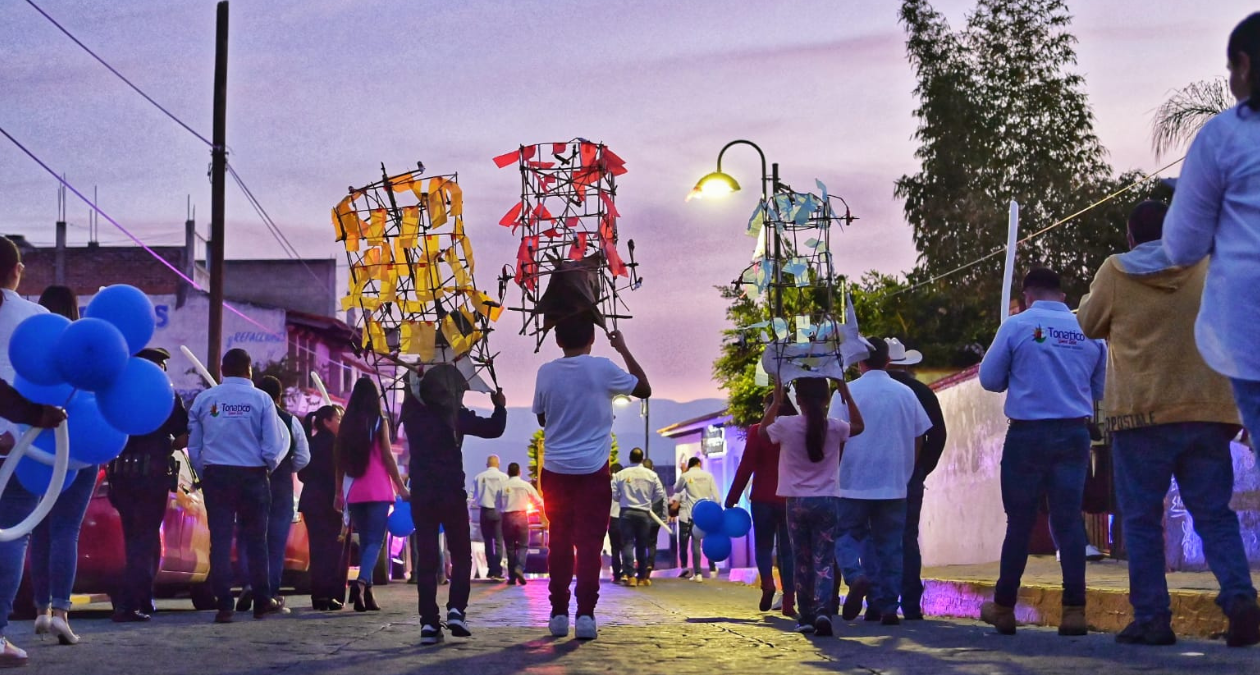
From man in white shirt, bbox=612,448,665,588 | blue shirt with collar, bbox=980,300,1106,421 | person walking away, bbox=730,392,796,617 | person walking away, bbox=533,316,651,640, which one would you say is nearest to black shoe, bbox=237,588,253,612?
person walking away, bbox=730,392,796,617

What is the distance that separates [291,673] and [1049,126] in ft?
133

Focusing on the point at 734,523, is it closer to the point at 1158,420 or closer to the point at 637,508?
the point at 637,508

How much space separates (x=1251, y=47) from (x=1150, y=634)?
3153 millimetres

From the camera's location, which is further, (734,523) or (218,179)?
(218,179)

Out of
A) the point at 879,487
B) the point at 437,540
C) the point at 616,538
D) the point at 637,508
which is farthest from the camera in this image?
the point at 616,538

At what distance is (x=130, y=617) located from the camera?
11.1 m

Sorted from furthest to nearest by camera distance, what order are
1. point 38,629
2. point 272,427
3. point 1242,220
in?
point 272,427 < point 38,629 < point 1242,220

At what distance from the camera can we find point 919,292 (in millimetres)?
45969

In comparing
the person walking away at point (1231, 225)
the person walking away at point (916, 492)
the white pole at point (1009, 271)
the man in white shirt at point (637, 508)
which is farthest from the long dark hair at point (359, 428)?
the man in white shirt at point (637, 508)

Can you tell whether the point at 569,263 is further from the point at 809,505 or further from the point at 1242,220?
the point at 1242,220

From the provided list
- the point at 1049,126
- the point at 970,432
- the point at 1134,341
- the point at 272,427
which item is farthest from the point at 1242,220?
the point at 1049,126

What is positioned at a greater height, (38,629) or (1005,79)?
(1005,79)

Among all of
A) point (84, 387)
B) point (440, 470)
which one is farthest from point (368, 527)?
point (84, 387)

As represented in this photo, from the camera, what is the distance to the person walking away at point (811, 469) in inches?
383
